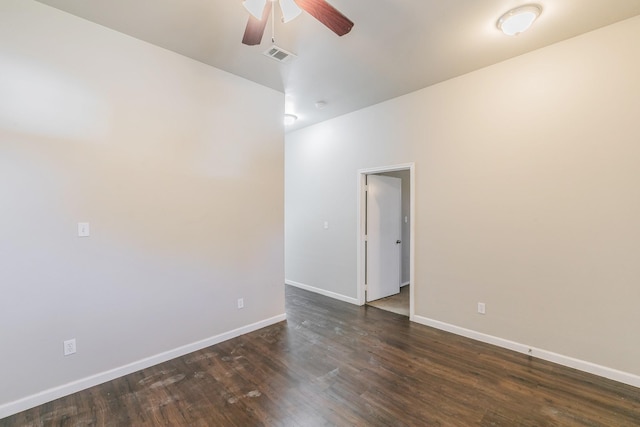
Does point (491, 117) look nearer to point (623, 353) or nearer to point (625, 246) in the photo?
point (625, 246)

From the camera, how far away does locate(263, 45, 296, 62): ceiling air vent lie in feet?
8.30

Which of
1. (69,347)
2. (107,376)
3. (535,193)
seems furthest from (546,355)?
(69,347)

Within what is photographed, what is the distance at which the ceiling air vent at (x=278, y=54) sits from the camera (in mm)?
2531

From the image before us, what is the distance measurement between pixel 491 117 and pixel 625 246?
1.66 metres

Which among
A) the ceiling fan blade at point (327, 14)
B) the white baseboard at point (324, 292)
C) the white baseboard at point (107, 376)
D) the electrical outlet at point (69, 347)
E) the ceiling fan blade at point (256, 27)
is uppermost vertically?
the ceiling fan blade at point (256, 27)

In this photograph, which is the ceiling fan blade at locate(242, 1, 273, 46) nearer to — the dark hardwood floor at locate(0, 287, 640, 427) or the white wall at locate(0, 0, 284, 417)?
the white wall at locate(0, 0, 284, 417)

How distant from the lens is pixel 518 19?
2.22m

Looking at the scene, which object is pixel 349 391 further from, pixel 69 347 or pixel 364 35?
pixel 364 35

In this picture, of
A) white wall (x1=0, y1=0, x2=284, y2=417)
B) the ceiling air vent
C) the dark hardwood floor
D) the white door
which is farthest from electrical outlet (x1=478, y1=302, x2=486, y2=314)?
the ceiling air vent

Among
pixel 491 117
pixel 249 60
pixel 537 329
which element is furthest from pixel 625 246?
pixel 249 60

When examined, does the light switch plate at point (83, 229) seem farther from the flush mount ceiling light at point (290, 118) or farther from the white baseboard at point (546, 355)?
the white baseboard at point (546, 355)

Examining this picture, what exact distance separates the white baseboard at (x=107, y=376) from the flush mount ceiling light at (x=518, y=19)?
391 cm

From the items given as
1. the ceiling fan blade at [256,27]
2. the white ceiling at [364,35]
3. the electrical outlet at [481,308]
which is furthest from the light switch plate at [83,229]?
the electrical outlet at [481,308]

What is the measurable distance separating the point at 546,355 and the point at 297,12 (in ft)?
12.0
